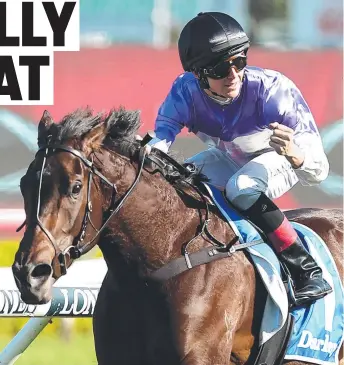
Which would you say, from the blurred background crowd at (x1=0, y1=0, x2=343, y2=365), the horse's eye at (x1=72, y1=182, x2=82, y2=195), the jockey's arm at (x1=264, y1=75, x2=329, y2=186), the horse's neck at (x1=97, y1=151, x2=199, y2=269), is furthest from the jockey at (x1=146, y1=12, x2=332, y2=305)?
the blurred background crowd at (x1=0, y1=0, x2=343, y2=365)

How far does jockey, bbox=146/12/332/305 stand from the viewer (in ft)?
12.0

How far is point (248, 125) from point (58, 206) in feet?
3.17

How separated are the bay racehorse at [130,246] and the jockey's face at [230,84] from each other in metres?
0.36

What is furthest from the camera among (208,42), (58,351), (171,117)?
(58,351)

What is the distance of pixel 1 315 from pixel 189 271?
61.8 inches

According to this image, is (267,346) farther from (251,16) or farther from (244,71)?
(251,16)

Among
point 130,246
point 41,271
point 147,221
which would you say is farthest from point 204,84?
point 41,271

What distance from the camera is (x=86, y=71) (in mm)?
12922

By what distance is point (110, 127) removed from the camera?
3430 millimetres

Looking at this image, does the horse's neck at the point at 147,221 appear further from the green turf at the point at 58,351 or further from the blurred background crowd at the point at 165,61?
the blurred background crowd at the point at 165,61

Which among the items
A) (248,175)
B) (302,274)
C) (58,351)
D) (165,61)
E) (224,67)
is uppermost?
(224,67)

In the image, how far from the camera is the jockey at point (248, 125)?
3.66 meters

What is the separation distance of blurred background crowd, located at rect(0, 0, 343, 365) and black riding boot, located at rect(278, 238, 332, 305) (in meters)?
8.52

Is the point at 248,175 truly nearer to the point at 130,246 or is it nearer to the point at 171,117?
the point at 171,117
